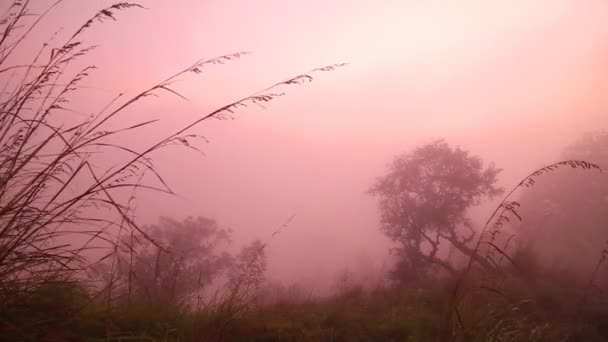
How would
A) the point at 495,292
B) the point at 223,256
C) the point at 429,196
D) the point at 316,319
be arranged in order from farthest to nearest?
the point at 223,256 → the point at 429,196 → the point at 316,319 → the point at 495,292

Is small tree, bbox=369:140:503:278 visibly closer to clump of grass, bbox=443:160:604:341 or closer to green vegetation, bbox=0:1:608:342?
green vegetation, bbox=0:1:608:342

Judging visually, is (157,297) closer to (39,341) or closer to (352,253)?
(39,341)

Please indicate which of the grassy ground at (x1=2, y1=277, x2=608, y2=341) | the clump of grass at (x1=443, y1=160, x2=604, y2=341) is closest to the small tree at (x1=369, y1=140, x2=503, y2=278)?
the grassy ground at (x1=2, y1=277, x2=608, y2=341)

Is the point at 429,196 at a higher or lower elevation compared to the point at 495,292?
higher

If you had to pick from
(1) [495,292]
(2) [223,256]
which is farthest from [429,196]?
(1) [495,292]

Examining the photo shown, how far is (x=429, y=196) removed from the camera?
2298cm

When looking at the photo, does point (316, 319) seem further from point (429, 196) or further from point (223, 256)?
point (223, 256)

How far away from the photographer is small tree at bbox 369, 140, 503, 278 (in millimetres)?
21969

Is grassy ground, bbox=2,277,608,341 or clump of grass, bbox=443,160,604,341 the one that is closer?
clump of grass, bbox=443,160,604,341

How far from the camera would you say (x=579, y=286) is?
1216cm

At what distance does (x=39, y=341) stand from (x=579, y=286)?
1697 centimetres

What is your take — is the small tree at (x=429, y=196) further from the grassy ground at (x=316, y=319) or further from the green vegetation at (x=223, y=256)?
the grassy ground at (x=316, y=319)

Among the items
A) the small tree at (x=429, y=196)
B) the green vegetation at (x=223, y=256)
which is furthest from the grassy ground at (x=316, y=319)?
the small tree at (x=429, y=196)

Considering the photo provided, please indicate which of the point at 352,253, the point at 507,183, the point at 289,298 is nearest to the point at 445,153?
the point at 289,298
